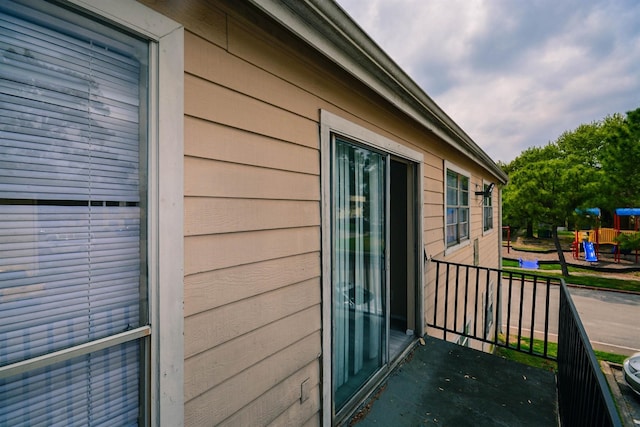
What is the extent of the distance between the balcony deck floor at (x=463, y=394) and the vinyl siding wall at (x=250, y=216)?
28.4 inches

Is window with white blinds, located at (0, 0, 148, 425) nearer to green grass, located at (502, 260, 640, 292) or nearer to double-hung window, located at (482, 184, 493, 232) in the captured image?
double-hung window, located at (482, 184, 493, 232)

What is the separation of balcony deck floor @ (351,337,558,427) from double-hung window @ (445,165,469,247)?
76.4 inches

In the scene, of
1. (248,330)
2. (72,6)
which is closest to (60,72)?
(72,6)

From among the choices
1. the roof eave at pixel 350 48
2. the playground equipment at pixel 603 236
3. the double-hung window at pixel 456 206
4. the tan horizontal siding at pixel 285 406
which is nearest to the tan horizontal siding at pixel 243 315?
the tan horizontal siding at pixel 285 406

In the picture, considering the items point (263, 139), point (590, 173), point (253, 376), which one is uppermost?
point (590, 173)

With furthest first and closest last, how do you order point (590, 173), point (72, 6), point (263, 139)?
point (590, 173)
point (263, 139)
point (72, 6)

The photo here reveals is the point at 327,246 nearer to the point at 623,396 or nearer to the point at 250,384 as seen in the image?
the point at 250,384

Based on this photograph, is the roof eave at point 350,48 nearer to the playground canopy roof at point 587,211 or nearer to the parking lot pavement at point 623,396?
the parking lot pavement at point 623,396

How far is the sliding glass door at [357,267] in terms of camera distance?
2047mm

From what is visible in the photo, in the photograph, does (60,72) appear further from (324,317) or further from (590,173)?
(590,173)

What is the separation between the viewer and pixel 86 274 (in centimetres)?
88

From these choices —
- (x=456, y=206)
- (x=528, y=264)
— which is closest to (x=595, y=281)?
(x=528, y=264)

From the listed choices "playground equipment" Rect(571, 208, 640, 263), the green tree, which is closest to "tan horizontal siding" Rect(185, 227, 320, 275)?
the green tree

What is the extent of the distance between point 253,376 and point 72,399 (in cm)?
72
